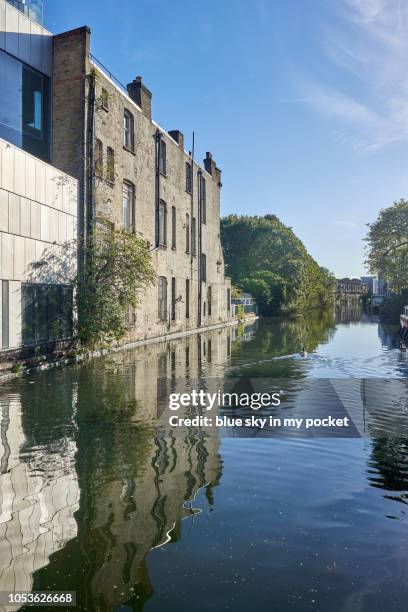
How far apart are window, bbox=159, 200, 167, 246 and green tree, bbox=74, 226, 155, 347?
917 centimetres

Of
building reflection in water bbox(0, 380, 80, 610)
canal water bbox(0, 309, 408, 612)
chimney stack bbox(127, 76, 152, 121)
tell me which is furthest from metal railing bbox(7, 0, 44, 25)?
building reflection in water bbox(0, 380, 80, 610)

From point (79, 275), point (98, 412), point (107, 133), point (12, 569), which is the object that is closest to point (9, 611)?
point (12, 569)

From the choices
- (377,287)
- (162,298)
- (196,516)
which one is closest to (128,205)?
(162,298)

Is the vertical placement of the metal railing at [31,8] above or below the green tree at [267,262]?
above

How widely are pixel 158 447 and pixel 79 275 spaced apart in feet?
37.5

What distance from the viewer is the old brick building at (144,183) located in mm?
18812

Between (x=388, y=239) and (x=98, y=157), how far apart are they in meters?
22.4

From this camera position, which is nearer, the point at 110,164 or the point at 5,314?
the point at 5,314

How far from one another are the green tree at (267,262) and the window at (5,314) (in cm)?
4026

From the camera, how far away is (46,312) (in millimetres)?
16453

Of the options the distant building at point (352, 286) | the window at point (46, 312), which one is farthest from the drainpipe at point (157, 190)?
the distant building at point (352, 286)

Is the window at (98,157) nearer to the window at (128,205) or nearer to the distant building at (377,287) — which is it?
the window at (128,205)

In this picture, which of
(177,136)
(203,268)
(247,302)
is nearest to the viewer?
(177,136)

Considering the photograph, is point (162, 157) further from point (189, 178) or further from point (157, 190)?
point (189, 178)
